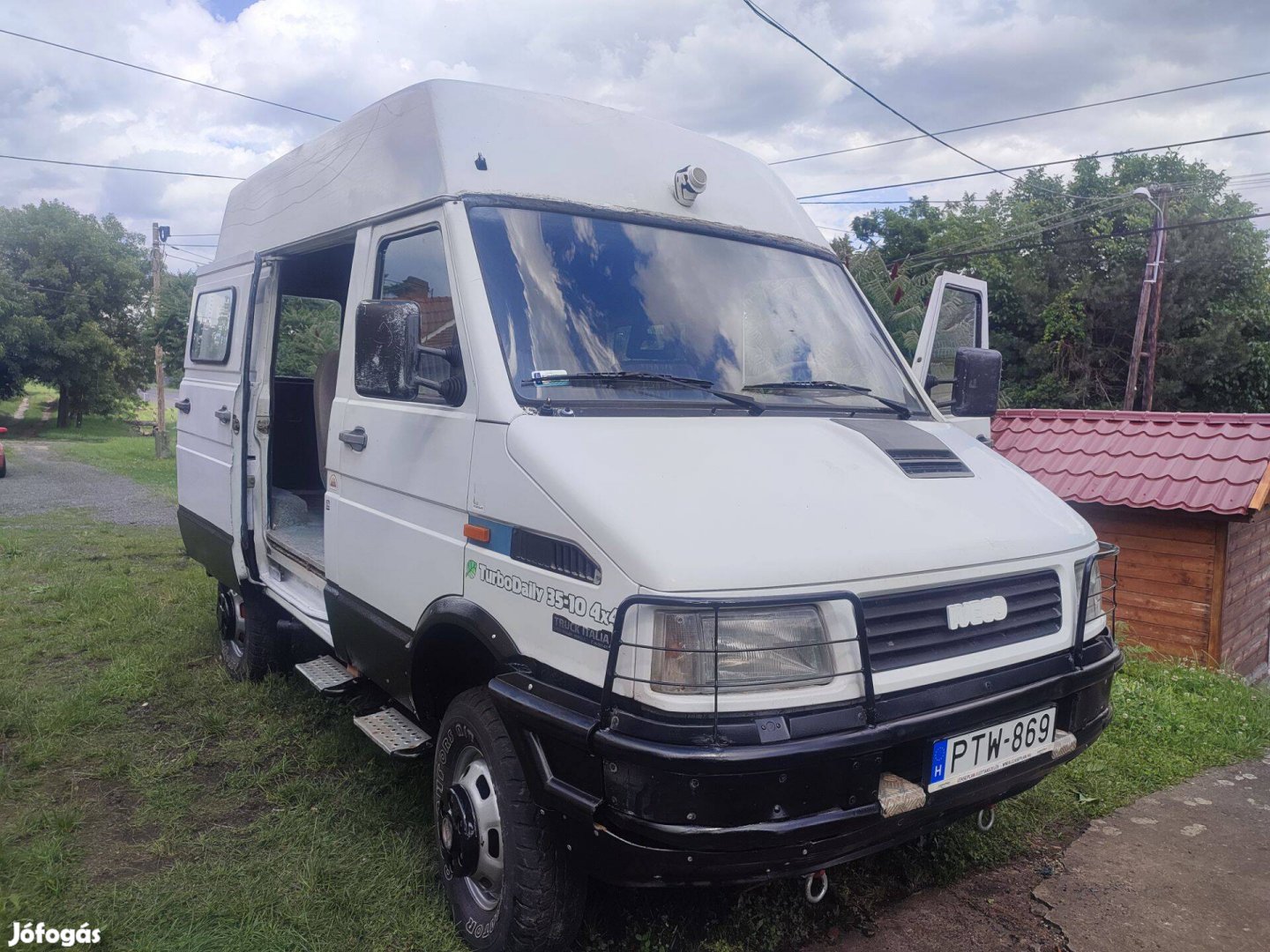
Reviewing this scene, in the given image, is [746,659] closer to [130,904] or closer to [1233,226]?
[130,904]

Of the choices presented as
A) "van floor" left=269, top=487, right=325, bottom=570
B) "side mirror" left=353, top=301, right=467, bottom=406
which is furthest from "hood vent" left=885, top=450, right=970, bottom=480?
"van floor" left=269, top=487, right=325, bottom=570

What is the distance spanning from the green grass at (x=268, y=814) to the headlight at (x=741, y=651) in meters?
1.27

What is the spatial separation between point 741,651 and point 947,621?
0.74 meters

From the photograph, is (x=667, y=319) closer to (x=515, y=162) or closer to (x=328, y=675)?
(x=515, y=162)

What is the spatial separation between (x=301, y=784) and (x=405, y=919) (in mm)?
1263

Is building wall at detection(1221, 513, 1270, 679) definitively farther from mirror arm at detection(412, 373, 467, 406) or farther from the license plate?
mirror arm at detection(412, 373, 467, 406)

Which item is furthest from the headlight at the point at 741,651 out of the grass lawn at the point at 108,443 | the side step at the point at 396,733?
the grass lawn at the point at 108,443

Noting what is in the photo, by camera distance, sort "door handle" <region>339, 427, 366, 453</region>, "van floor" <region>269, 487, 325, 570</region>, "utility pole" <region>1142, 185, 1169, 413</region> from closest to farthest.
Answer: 1. "door handle" <region>339, 427, 366, 453</region>
2. "van floor" <region>269, 487, 325, 570</region>
3. "utility pole" <region>1142, 185, 1169, 413</region>

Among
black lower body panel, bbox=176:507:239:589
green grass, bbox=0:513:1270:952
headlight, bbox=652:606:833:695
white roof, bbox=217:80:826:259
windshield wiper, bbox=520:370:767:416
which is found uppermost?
white roof, bbox=217:80:826:259

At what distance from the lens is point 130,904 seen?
330 cm

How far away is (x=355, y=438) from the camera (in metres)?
3.85

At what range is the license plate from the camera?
2645mm

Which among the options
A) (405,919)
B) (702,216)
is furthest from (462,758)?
(702,216)

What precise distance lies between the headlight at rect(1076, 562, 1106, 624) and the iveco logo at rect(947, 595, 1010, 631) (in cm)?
43
